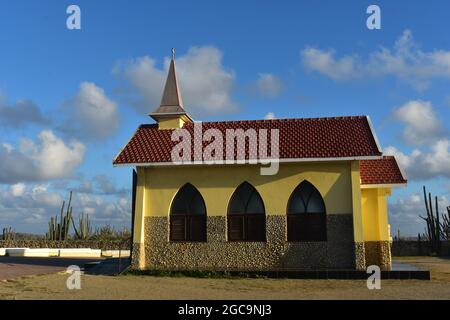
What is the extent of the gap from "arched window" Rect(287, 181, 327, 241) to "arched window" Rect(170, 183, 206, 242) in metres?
3.25

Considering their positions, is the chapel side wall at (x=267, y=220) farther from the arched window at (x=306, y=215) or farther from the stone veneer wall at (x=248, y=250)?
the arched window at (x=306, y=215)

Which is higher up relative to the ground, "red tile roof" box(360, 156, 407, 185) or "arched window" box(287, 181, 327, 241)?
"red tile roof" box(360, 156, 407, 185)

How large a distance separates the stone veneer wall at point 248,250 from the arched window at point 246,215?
23cm

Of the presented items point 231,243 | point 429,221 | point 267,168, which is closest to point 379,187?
point 267,168

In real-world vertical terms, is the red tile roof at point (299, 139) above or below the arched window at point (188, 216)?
above

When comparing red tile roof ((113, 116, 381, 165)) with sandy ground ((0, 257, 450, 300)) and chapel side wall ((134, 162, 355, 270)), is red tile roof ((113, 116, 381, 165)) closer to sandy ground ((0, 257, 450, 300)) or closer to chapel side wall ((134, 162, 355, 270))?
chapel side wall ((134, 162, 355, 270))

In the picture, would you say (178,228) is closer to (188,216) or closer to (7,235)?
(188,216)

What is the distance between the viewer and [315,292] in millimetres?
13250

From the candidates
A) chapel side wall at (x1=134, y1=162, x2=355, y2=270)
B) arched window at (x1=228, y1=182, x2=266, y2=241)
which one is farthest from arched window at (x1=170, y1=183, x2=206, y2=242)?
arched window at (x1=228, y1=182, x2=266, y2=241)

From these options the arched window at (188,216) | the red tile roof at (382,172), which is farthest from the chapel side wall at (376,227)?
the arched window at (188,216)

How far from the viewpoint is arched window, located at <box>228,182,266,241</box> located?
17625mm

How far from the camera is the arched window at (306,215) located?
56.5 ft

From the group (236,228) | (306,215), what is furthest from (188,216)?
(306,215)
